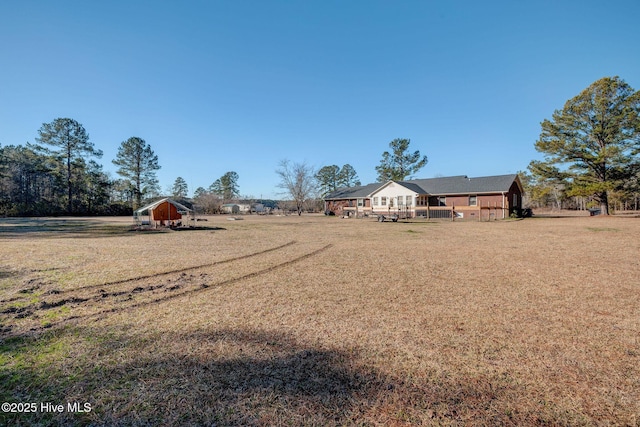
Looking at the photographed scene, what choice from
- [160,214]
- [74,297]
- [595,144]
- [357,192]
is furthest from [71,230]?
[595,144]

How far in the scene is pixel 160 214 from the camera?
20422 millimetres

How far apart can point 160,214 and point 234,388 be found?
20850 mm

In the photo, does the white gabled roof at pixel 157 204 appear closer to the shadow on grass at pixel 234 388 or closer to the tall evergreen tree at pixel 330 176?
the shadow on grass at pixel 234 388

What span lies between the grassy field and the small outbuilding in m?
14.0

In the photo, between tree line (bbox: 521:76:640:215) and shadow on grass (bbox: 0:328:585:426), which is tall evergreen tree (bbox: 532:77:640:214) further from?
shadow on grass (bbox: 0:328:585:426)

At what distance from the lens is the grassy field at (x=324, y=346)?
2.36 meters

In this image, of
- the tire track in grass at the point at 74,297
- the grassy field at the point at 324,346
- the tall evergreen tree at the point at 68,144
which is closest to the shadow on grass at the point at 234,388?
the grassy field at the point at 324,346

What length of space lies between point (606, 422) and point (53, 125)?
5750 centimetres

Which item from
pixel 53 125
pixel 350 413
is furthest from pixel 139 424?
pixel 53 125

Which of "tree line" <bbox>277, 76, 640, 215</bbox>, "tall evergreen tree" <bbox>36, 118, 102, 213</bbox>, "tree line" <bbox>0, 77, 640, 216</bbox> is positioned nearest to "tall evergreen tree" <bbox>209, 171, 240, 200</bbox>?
"tree line" <bbox>0, 77, 640, 216</bbox>

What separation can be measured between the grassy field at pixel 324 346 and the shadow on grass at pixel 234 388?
0.6 inches

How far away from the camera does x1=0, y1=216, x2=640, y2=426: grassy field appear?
93.0 inches

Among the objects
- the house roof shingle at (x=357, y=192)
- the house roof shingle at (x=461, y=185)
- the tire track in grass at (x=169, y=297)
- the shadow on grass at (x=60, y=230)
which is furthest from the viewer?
the house roof shingle at (x=357, y=192)

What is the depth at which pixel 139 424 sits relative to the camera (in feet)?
7.18
